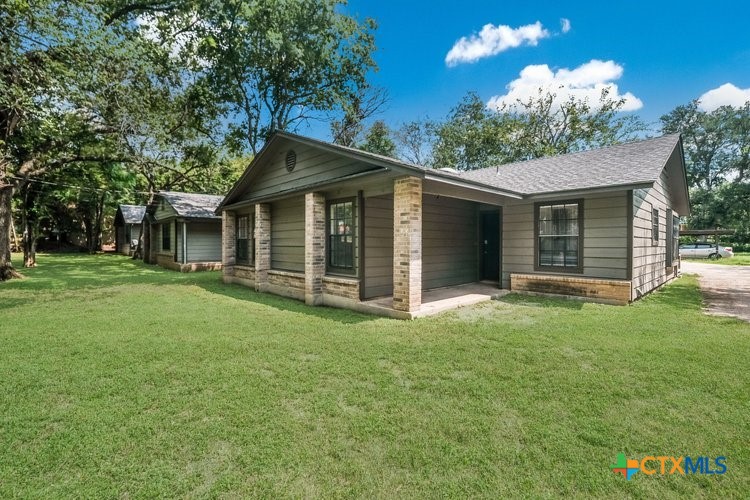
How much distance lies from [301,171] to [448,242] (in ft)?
13.8

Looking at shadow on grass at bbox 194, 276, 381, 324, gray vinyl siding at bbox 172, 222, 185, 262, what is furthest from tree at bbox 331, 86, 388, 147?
shadow on grass at bbox 194, 276, 381, 324

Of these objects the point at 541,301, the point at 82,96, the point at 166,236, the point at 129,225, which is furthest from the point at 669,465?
the point at 129,225

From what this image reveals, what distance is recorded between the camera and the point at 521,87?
26.0m

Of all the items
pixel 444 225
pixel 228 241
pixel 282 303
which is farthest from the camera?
pixel 228 241

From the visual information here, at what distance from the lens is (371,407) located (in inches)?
114

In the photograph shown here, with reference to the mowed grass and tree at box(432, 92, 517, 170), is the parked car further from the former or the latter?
the mowed grass

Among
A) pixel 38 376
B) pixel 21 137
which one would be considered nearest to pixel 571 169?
pixel 38 376

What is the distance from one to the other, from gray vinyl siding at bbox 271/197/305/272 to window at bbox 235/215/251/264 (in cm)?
179

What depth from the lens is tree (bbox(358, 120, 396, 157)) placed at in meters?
25.3

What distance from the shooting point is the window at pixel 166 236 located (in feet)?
55.7

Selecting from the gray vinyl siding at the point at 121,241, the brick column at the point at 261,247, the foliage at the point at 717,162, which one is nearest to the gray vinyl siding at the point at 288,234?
the brick column at the point at 261,247

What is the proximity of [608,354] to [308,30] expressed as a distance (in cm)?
1873

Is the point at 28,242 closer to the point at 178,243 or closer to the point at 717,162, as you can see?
the point at 178,243

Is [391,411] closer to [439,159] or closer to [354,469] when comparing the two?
[354,469]
